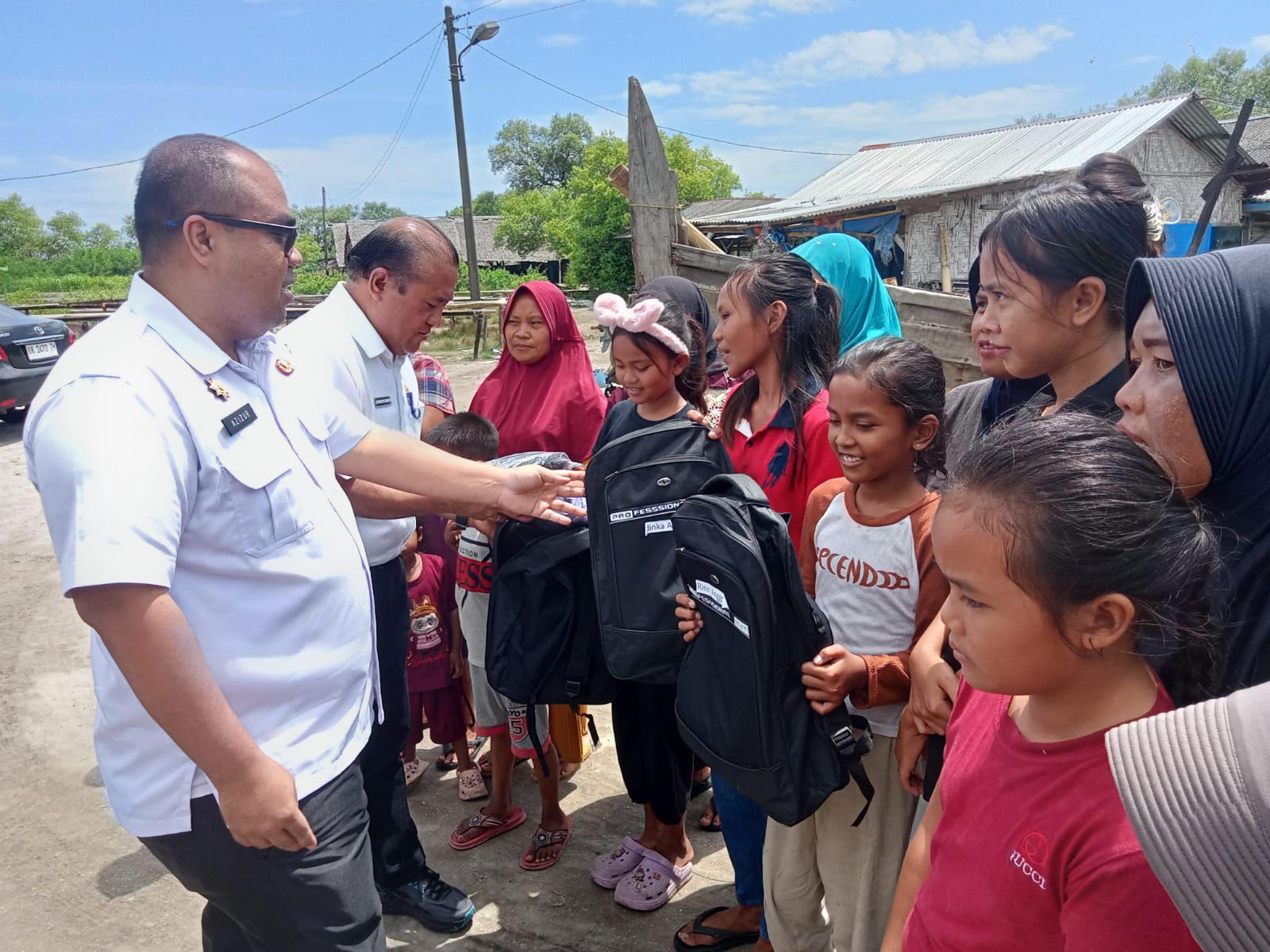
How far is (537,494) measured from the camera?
240 centimetres

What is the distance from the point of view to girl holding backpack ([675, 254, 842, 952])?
2289 mm

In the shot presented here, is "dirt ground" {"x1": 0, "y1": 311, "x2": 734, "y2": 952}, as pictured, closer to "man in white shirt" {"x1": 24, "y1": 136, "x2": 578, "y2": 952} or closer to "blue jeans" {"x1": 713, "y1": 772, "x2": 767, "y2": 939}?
"blue jeans" {"x1": 713, "y1": 772, "x2": 767, "y2": 939}

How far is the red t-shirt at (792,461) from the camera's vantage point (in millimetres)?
2229

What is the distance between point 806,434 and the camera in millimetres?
2260

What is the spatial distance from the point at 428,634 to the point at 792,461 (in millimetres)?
1733

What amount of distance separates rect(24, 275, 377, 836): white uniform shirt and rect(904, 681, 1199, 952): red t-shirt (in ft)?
3.91

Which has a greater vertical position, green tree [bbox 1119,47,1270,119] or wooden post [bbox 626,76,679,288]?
green tree [bbox 1119,47,1270,119]

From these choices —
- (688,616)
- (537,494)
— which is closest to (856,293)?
(537,494)

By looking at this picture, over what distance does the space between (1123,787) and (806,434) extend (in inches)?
64.5

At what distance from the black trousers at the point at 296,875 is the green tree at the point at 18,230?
71181 mm

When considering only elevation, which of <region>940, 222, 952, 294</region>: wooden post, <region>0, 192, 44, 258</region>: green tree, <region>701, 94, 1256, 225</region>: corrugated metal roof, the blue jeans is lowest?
the blue jeans

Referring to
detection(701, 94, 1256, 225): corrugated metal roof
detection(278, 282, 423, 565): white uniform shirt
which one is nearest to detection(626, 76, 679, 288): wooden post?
detection(278, 282, 423, 565): white uniform shirt

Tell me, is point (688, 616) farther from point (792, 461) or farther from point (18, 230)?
point (18, 230)

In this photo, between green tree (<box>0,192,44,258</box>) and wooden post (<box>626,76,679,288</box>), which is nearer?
A: wooden post (<box>626,76,679,288</box>)
